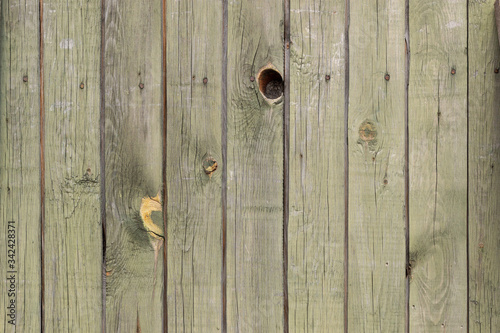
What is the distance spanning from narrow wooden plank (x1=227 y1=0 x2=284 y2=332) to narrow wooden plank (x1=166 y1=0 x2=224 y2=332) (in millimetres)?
47

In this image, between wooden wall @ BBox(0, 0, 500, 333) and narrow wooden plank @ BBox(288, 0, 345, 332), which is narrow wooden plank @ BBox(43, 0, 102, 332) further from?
narrow wooden plank @ BBox(288, 0, 345, 332)

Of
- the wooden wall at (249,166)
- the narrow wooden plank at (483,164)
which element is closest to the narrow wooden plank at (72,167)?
the wooden wall at (249,166)

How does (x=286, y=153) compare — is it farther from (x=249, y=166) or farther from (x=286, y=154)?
(x=249, y=166)

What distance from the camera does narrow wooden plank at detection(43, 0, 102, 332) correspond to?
143 cm

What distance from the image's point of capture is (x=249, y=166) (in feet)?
4.62

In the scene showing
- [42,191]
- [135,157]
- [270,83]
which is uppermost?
[270,83]

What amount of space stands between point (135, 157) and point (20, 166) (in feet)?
1.29

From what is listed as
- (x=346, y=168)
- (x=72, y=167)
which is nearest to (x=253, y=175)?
(x=346, y=168)

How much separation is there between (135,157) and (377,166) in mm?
806

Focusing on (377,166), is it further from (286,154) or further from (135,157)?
(135,157)

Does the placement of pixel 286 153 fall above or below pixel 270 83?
below

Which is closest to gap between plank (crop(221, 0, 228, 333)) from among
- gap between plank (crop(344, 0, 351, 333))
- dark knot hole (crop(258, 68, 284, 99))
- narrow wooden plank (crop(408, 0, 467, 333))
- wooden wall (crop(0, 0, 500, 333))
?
wooden wall (crop(0, 0, 500, 333))

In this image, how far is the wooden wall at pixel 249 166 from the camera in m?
1.38

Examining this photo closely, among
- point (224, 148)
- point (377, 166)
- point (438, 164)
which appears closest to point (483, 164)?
point (438, 164)
